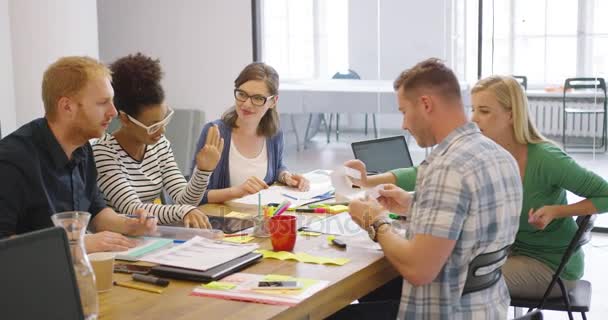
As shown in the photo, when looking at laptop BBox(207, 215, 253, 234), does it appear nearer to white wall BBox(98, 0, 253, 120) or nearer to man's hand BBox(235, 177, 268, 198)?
man's hand BBox(235, 177, 268, 198)

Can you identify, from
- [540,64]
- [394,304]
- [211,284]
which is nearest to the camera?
[211,284]

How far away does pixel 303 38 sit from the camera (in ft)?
21.6

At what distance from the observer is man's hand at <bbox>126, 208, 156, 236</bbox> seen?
262cm

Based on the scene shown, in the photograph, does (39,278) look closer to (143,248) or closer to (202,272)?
(202,272)

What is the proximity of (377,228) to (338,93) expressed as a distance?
13.7ft

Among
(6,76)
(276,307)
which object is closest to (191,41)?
(6,76)

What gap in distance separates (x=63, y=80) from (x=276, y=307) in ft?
3.43

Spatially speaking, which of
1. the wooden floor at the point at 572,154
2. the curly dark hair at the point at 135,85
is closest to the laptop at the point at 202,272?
the curly dark hair at the point at 135,85

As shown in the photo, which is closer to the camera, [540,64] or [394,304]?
[394,304]

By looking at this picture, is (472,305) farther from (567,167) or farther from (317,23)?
(317,23)

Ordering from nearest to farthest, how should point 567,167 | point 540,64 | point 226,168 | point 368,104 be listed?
point 567,167 → point 226,168 → point 540,64 → point 368,104

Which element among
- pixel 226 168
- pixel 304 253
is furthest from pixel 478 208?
pixel 226 168

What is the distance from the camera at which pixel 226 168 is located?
12.1ft

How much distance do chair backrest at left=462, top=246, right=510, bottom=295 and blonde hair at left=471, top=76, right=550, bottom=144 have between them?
931mm
